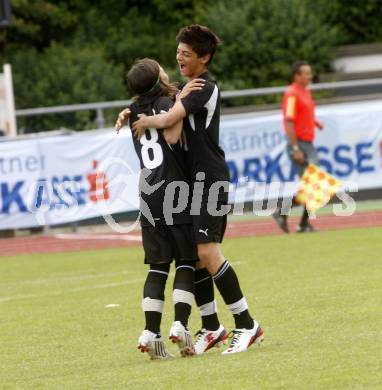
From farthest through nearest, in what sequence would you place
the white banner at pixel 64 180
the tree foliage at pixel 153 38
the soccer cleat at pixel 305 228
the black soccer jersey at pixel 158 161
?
the tree foliage at pixel 153 38 < the white banner at pixel 64 180 < the soccer cleat at pixel 305 228 < the black soccer jersey at pixel 158 161

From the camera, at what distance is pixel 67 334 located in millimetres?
9430

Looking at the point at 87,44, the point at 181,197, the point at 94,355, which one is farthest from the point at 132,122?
the point at 87,44

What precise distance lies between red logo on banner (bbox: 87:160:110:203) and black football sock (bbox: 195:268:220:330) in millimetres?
10742

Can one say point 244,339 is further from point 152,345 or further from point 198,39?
point 198,39

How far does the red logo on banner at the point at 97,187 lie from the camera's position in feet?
62.5

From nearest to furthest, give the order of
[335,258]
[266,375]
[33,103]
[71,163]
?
1. [266,375]
2. [335,258]
3. [71,163]
4. [33,103]

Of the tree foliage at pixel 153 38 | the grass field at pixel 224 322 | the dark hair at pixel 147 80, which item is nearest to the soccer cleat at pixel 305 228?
the grass field at pixel 224 322

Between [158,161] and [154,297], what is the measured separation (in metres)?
0.80

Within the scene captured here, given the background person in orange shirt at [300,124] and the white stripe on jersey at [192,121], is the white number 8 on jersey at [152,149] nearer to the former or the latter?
the white stripe on jersey at [192,121]

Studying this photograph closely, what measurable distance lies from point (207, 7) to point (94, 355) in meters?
28.6

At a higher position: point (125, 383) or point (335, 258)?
point (125, 383)

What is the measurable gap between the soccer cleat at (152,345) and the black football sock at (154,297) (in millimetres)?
59

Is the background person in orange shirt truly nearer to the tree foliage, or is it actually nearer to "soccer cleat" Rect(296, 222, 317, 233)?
"soccer cleat" Rect(296, 222, 317, 233)

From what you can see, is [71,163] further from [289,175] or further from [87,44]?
[87,44]
